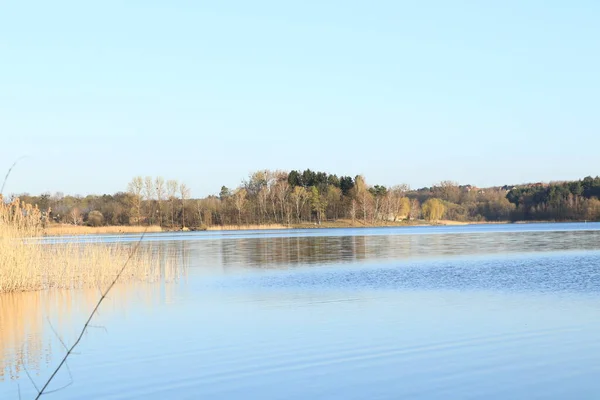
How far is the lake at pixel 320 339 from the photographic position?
7.81 metres

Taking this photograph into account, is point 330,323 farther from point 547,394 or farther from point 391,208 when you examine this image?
point 391,208

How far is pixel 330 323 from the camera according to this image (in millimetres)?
11867

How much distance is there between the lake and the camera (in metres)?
7.81

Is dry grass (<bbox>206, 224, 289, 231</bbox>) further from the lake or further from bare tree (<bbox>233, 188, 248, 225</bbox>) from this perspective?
the lake

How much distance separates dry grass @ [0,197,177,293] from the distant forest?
2121 inches

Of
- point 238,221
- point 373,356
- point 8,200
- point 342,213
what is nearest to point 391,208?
point 342,213

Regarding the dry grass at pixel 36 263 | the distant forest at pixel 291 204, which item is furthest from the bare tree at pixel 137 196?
the dry grass at pixel 36 263

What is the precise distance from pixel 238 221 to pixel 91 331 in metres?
73.3

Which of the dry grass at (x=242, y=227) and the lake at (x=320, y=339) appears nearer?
the lake at (x=320, y=339)

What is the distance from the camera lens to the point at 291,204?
87.4 meters

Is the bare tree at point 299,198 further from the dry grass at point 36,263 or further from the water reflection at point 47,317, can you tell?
the water reflection at point 47,317

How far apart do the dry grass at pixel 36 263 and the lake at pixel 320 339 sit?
1.94ft

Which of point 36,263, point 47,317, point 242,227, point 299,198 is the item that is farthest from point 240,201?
point 47,317

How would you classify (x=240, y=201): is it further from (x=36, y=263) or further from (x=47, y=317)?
(x=47, y=317)
